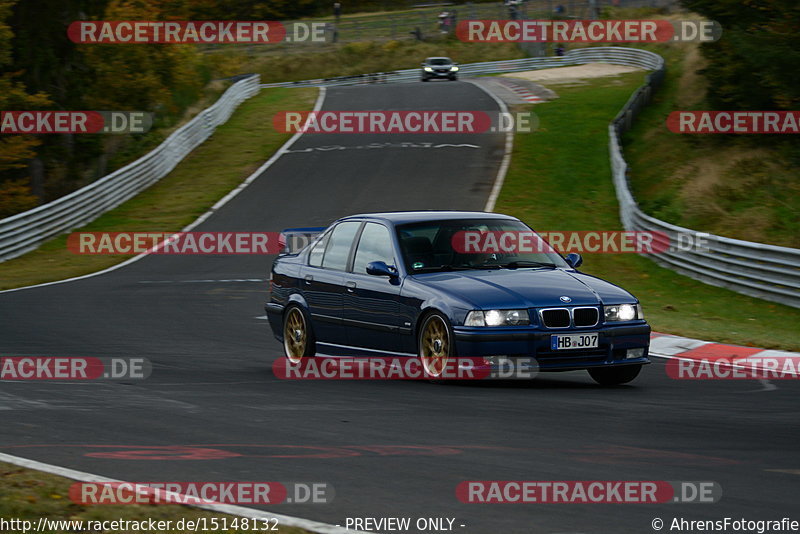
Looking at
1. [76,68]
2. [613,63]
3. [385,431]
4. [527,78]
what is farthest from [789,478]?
[613,63]

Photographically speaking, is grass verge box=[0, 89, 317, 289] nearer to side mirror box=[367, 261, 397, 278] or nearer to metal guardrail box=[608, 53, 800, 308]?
metal guardrail box=[608, 53, 800, 308]

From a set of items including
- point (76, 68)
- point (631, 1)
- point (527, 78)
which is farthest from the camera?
point (631, 1)

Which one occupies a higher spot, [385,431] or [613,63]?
[613,63]

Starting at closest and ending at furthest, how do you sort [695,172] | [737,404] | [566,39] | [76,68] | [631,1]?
[737,404]
[695,172]
[76,68]
[566,39]
[631,1]

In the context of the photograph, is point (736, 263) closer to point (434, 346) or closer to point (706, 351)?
point (706, 351)

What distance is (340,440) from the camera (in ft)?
24.8

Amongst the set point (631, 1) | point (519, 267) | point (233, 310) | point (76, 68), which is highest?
point (631, 1)

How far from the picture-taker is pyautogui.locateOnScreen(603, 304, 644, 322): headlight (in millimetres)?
10055

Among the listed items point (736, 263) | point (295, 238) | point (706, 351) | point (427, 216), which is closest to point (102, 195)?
point (736, 263)

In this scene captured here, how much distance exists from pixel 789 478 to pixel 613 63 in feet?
190

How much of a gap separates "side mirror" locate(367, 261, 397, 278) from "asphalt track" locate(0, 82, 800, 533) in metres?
0.94

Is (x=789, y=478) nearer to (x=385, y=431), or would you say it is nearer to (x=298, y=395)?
(x=385, y=431)

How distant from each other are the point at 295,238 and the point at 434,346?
3556 mm

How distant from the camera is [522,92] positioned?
52.4 m
